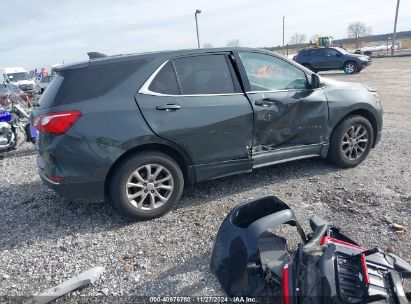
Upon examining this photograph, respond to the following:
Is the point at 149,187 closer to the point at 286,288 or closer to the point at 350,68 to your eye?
the point at 286,288

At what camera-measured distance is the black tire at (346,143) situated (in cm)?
468

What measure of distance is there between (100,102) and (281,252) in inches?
85.2

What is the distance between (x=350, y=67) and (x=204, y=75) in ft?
67.8

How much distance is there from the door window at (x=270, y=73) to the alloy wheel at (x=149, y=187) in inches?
56.9

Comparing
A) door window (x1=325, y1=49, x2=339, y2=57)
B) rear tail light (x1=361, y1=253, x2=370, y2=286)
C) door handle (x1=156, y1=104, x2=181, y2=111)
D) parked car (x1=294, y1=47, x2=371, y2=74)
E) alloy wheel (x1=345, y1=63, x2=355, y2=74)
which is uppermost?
door handle (x1=156, y1=104, x2=181, y2=111)

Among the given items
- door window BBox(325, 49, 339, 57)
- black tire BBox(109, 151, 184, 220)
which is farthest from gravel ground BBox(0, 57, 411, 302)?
door window BBox(325, 49, 339, 57)

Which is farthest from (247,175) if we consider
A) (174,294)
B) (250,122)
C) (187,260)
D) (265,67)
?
(174,294)

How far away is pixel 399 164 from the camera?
16.4 ft

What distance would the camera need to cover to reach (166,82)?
144 inches

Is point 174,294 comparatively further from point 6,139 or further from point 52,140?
point 6,139

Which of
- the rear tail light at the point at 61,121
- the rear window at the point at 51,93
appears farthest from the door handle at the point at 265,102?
the rear window at the point at 51,93

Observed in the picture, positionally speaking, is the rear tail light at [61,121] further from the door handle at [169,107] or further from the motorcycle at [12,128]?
the motorcycle at [12,128]

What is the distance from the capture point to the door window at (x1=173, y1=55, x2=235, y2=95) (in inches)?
148

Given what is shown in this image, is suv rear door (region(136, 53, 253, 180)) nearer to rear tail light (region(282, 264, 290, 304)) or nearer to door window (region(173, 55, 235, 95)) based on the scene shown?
door window (region(173, 55, 235, 95))
